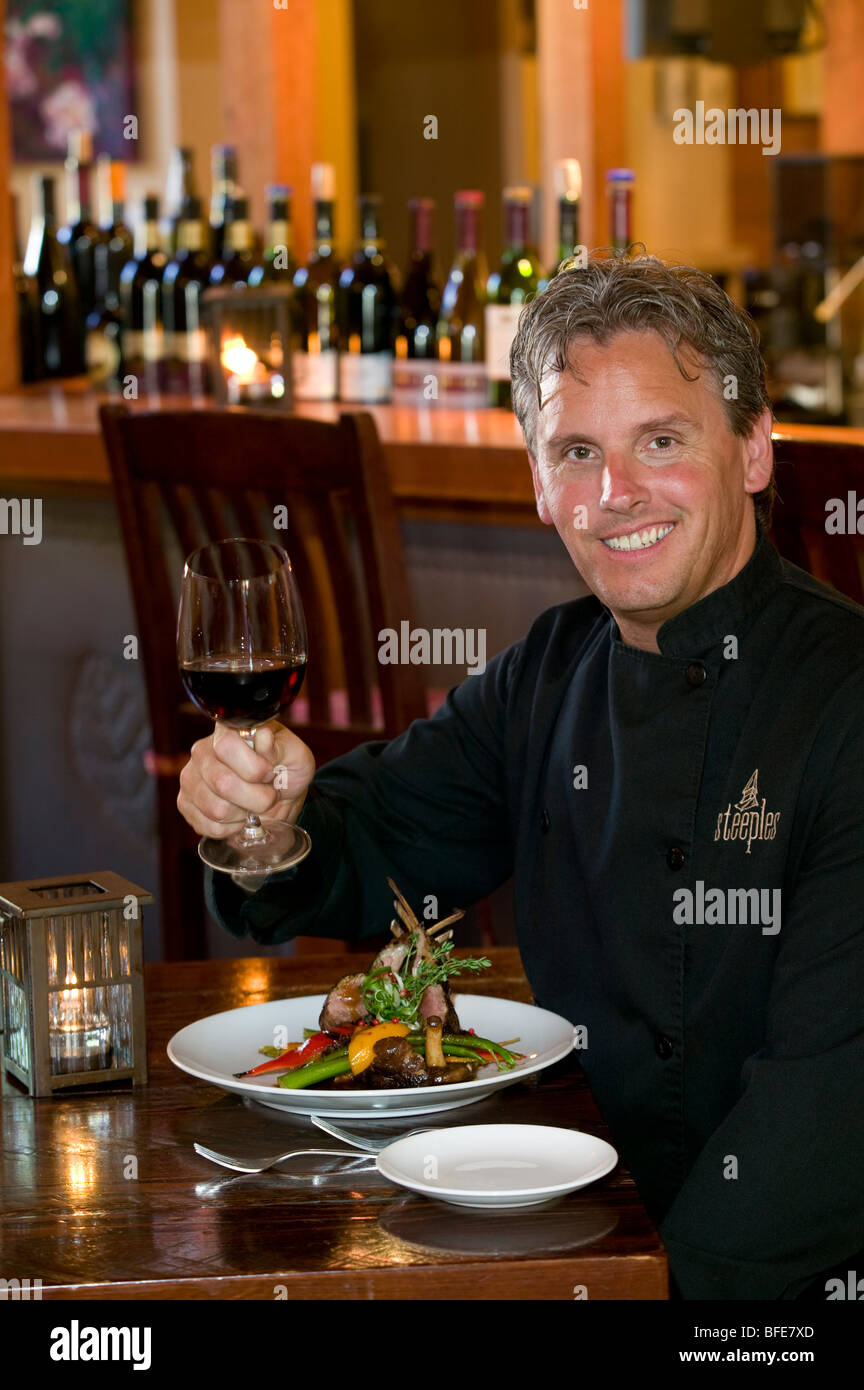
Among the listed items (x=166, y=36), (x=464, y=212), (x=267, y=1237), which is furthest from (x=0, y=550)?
(x=166, y=36)

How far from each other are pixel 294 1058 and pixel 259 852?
0.46 feet

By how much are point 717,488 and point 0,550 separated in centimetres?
208

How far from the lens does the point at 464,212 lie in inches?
114

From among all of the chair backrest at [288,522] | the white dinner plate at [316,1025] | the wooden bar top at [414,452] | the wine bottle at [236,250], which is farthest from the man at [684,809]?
the wine bottle at [236,250]

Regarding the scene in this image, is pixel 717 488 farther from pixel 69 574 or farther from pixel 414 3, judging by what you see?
pixel 414 3

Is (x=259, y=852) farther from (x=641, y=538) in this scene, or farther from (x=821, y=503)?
(x=821, y=503)

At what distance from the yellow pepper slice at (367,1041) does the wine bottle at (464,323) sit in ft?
6.16

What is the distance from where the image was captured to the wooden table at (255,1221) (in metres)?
0.94

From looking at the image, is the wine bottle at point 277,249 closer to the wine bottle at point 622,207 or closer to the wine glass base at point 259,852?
the wine bottle at point 622,207

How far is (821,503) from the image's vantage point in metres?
1.62

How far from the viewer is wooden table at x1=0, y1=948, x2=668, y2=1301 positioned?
0.94 meters

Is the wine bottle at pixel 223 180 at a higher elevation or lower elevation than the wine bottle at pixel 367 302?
higher

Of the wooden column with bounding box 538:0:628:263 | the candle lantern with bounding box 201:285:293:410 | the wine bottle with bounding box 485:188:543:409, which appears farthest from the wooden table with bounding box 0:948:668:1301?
the wooden column with bounding box 538:0:628:263

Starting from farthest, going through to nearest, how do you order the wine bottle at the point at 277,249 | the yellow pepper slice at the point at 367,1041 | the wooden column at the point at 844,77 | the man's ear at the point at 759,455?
the wooden column at the point at 844,77, the wine bottle at the point at 277,249, the man's ear at the point at 759,455, the yellow pepper slice at the point at 367,1041
